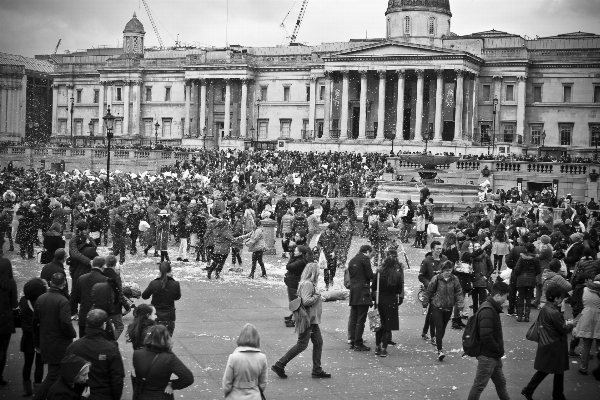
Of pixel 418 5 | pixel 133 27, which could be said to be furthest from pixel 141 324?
pixel 133 27

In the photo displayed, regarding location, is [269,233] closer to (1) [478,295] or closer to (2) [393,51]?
(1) [478,295]

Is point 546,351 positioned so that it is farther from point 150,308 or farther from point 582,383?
point 150,308

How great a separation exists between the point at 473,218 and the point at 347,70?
50622 mm

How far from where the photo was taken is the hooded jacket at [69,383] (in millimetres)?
9250

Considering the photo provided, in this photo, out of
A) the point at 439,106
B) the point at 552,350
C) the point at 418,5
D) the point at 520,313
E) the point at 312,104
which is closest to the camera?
the point at 552,350

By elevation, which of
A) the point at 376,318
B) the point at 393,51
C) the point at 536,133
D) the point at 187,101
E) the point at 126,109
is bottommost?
the point at 376,318

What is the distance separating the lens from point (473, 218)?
29.0 m

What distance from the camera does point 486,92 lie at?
78750mm

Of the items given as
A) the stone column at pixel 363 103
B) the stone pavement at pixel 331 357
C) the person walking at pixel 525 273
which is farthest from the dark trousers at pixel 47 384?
the stone column at pixel 363 103

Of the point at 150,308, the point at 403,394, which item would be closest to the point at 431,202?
the point at 403,394

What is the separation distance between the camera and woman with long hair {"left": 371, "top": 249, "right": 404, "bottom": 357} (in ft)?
48.6

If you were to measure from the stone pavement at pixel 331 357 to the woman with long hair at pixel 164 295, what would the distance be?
991mm

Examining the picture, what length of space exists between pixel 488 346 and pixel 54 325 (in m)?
5.61

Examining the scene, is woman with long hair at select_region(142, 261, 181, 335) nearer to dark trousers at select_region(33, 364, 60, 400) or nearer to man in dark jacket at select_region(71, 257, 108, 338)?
man in dark jacket at select_region(71, 257, 108, 338)
